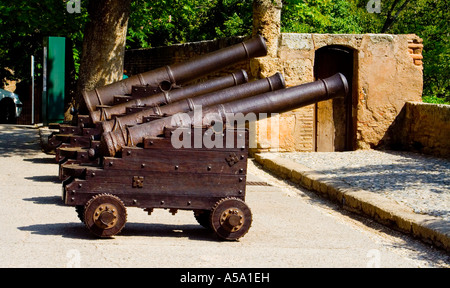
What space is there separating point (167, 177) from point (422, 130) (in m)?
8.43

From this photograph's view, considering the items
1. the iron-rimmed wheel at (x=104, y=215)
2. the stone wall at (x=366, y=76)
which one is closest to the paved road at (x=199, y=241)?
the iron-rimmed wheel at (x=104, y=215)

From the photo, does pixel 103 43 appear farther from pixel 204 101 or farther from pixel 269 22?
pixel 204 101

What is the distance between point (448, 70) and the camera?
27.4 meters

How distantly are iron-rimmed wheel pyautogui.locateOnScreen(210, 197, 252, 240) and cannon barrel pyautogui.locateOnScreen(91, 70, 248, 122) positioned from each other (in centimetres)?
268

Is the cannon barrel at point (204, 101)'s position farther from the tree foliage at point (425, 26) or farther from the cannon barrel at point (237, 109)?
the tree foliage at point (425, 26)

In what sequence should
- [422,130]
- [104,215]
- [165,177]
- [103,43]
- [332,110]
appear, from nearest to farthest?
[104,215] → [165,177] → [422,130] → [103,43] → [332,110]

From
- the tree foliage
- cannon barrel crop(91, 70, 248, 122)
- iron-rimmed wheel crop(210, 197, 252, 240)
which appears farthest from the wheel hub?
the tree foliage

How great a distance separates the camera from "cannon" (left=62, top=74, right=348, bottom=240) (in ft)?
22.0

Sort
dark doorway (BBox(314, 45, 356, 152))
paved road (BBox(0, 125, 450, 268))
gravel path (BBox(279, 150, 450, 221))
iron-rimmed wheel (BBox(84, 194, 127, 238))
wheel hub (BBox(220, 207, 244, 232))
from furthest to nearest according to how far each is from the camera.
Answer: dark doorway (BBox(314, 45, 356, 152)) < gravel path (BBox(279, 150, 450, 221)) < wheel hub (BBox(220, 207, 244, 232)) < iron-rimmed wheel (BBox(84, 194, 127, 238)) < paved road (BBox(0, 125, 450, 268))

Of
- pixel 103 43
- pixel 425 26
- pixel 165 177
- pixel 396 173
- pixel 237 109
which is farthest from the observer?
pixel 425 26

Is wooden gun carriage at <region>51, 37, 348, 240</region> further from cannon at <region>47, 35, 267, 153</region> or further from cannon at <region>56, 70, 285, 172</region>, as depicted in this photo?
cannon at <region>47, 35, 267, 153</region>

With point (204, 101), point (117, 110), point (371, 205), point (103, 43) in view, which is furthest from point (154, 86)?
point (103, 43)

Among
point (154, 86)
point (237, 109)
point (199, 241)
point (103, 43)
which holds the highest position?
point (103, 43)

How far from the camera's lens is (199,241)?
22.3ft
